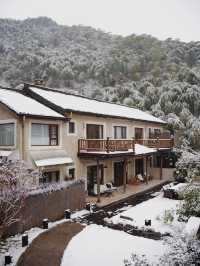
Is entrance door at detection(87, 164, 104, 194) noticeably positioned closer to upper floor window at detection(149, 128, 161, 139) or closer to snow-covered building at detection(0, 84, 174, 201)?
snow-covered building at detection(0, 84, 174, 201)

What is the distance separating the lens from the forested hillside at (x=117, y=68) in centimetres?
4772

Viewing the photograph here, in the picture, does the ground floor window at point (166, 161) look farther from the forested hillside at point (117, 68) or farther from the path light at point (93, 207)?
the path light at point (93, 207)

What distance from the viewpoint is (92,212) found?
17.7 m

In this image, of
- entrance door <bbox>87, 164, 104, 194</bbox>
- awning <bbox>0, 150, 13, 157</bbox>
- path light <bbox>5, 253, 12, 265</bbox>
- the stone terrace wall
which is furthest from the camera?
entrance door <bbox>87, 164, 104, 194</bbox>

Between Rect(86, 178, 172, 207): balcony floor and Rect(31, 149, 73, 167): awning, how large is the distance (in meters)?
3.86

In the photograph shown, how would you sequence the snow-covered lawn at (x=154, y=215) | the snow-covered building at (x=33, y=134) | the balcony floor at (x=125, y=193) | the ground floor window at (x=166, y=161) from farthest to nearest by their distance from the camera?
the ground floor window at (x=166, y=161)
the balcony floor at (x=125, y=193)
the snow-covered building at (x=33, y=134)
the snow-covered lawn at (x=154, y=215)

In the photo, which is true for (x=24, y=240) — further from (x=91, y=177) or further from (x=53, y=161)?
(x=91, y=177)

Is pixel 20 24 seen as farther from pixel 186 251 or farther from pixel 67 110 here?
pixel 186 251

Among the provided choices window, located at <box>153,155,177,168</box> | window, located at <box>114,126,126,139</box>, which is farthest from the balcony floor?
window, located at <box>114,126,126,139</box>

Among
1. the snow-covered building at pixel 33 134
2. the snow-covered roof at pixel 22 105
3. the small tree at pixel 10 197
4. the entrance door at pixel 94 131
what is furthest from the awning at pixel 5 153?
the entrance door at pixel 94 131

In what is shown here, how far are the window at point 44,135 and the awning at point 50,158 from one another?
0.71 meters

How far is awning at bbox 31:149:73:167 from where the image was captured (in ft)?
58.5

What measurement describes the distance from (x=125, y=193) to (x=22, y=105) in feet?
37.1

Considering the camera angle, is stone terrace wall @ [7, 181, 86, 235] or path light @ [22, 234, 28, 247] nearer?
path light @ [22, 234, 28, 247]
